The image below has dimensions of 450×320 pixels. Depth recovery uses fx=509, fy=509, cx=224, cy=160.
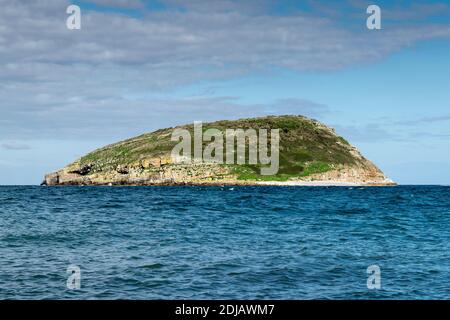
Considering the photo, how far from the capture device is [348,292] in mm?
20312

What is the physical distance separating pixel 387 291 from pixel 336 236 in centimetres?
1699

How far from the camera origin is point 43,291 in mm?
20031

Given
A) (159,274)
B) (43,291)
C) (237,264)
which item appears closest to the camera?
(43,291)

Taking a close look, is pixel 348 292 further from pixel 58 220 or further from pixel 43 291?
pixel 58 220

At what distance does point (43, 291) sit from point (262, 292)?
339 inches

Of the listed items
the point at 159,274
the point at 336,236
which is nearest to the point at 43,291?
the point at 159,274

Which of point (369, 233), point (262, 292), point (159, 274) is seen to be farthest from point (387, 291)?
point (369, 233)
